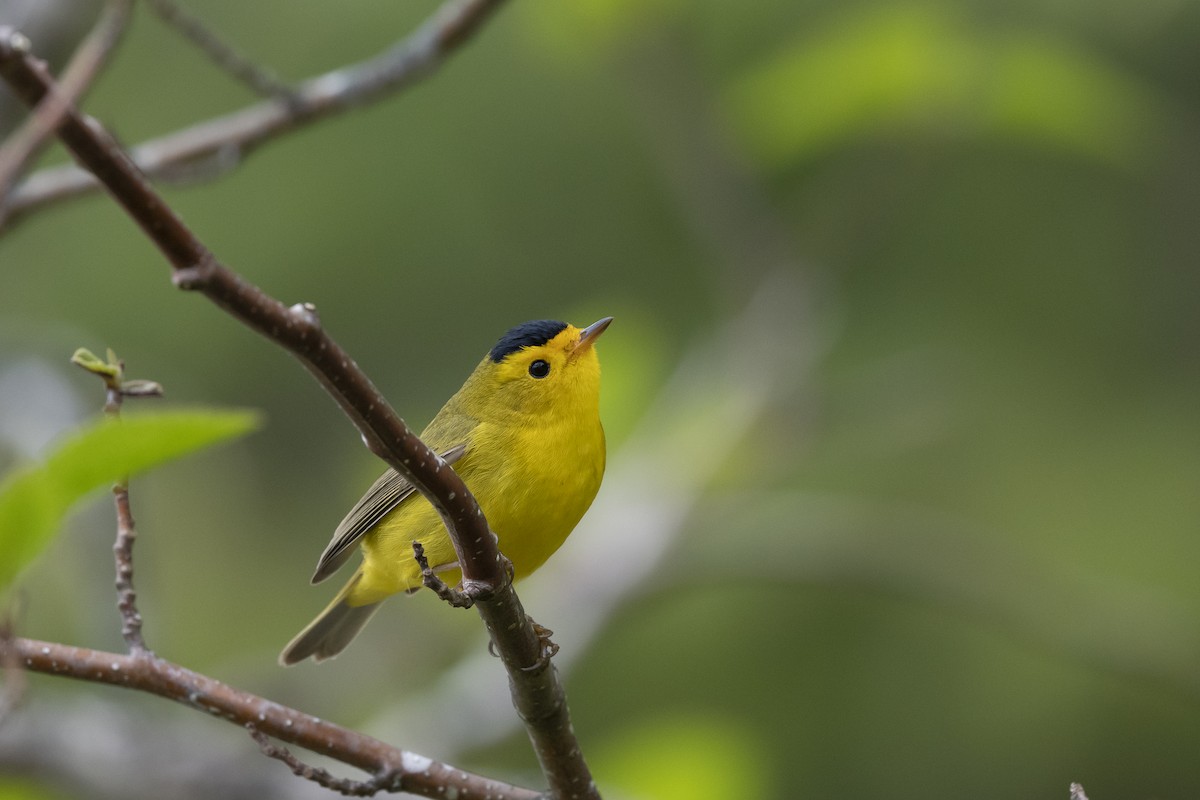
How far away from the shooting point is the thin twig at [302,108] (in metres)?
3.30

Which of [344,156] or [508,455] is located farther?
[344,156]

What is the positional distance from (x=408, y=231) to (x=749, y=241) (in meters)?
4.33

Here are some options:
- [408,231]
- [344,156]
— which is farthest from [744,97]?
[344,156]

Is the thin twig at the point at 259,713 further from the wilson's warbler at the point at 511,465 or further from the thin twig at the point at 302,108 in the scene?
the thin twig at the point at 302,108

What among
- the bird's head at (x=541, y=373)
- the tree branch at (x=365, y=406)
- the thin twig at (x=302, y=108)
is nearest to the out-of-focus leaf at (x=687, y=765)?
the bird's head at (x=541, y=373)

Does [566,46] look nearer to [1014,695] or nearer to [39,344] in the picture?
[39,344]

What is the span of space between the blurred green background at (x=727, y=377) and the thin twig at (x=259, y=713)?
63 centimetres

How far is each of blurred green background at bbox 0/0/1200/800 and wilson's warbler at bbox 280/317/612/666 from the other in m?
1.08

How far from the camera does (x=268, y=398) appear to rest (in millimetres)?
9039

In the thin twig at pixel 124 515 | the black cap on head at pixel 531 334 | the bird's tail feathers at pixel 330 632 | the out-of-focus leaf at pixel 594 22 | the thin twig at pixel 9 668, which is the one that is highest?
the out-of-focus leaf at pixel 594 22

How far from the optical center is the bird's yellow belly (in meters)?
3.15

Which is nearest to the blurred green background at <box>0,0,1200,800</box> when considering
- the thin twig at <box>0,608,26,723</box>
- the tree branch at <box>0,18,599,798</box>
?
the tree branch at <box>0,18,599,798</box>

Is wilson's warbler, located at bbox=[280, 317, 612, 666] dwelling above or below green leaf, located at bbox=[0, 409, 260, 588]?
above

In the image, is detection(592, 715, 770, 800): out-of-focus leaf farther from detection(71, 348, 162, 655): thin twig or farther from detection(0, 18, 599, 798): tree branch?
detection(71, 348, 162, 655): thin twig
